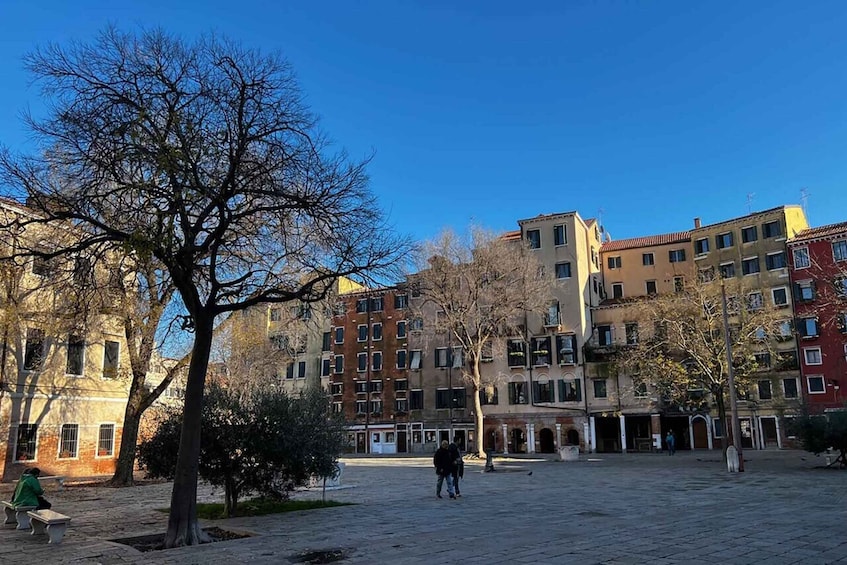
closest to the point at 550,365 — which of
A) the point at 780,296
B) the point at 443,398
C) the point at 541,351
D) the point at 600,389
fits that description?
the point at 541,351

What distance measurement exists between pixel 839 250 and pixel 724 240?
29.1 ft

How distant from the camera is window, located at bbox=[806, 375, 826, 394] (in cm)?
4728

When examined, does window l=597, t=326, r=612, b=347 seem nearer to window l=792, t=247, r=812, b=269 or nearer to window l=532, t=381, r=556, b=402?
window l=532, t=381, r=556, b=402

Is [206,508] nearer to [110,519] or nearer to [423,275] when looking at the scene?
[110,519]

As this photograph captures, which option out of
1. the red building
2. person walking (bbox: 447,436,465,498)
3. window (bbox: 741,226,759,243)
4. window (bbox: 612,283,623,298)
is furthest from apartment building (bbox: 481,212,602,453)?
person walking (bbox: 447,436,465,498)

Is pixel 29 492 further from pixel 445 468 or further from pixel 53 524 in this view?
pixel 445 468

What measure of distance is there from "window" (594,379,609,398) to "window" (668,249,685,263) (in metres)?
13.9

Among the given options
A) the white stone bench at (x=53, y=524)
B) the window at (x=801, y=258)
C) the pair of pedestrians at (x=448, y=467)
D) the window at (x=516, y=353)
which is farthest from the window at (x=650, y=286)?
the white stone bench at (x=53, y=524)

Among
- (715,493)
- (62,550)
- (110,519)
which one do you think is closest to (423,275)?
(715,493)

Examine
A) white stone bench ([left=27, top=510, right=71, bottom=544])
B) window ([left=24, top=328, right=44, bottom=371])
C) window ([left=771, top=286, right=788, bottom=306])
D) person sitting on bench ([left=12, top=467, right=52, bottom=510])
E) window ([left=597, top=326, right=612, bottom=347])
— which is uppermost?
window ([left=771, top=286, right=788, bottom=306])

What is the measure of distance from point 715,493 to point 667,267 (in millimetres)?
43350

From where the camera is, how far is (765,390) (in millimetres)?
49438

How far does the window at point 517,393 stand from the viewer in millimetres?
56688

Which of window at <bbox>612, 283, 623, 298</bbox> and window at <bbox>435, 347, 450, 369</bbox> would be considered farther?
window at <bbox>612, 283, 623, 298</bbox>
